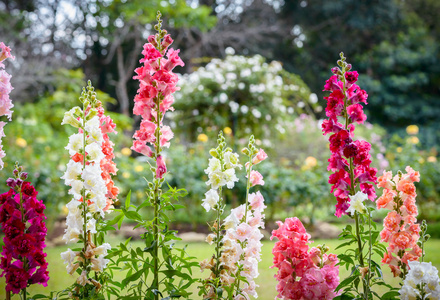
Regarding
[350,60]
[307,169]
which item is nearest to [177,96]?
[307,169]

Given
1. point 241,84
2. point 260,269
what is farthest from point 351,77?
point 241,84

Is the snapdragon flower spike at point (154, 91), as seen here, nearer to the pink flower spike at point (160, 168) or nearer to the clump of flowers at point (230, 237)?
the pink flower spike at point (160, 168)

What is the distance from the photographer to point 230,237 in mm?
1469

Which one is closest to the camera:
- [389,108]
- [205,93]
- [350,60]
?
[205,93]

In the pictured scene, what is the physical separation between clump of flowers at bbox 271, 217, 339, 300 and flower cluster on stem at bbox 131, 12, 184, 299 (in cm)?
41

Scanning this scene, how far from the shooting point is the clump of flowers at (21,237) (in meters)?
1.40

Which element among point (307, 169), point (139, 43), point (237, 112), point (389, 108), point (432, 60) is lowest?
point (307, 169)

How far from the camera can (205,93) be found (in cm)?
496

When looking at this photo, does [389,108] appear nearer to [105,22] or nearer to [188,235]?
[105,22]

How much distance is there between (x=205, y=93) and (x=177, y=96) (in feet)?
1.30

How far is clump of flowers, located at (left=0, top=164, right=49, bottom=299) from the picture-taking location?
140 centimetres

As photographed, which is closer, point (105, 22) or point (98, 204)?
point (98, 204)

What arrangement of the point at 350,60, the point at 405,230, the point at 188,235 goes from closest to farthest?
the point at 405,230
the point at 188,235
the point at 350,60

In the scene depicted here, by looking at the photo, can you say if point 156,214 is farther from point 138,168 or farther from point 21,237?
point 138,168
